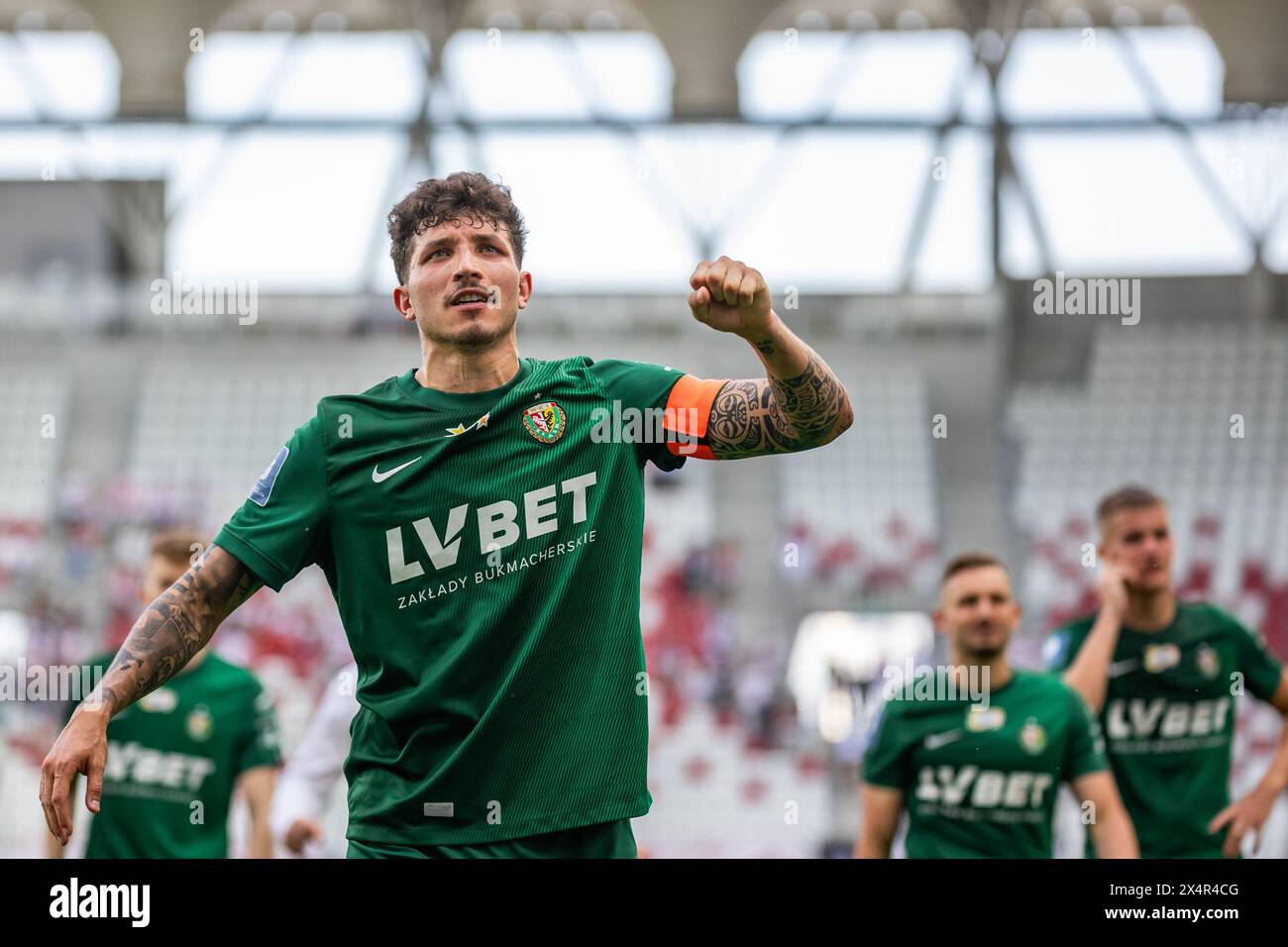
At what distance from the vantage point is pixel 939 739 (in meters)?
4.49

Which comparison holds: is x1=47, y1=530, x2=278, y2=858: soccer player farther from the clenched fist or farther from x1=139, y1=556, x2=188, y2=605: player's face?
the clenched fist

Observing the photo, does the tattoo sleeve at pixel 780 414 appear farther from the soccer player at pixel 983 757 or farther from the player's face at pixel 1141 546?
the player's face at pixel 1141 546

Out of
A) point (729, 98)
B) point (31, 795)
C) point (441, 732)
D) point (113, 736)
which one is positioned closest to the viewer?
point (441, 732)

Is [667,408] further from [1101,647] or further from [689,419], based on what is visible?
[1101,647]

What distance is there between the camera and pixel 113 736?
510 cm

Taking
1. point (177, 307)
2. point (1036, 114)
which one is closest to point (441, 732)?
point (177, 307)

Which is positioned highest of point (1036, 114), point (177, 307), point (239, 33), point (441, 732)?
point (239, 33)

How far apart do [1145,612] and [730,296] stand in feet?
11.4

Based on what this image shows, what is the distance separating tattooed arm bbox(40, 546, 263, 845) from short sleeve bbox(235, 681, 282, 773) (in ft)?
8.85

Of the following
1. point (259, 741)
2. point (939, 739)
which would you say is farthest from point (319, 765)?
point (939, 739)

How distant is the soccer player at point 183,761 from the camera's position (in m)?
4.91

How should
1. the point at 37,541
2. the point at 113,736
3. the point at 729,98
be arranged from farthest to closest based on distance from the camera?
the point at 729,98
the point at 37,541
the point at 113,736
